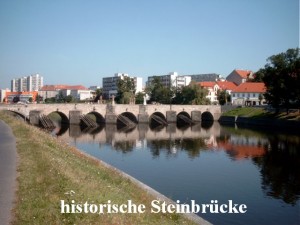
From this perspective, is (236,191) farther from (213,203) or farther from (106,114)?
(106,114)

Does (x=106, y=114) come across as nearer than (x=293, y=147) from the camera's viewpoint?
No

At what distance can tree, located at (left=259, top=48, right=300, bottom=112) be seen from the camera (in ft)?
225

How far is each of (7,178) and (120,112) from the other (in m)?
66.8

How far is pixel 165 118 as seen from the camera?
89.6m

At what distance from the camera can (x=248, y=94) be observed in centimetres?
10888

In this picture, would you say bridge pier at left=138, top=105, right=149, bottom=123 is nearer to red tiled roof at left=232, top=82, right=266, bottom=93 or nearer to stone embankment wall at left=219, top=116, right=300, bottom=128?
stone embankment wall at left=219, top=116, right=300, bottom=128

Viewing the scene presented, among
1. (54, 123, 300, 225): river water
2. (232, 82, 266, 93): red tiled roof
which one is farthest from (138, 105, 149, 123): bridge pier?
(232, 82, 266, 93): red tiled roof

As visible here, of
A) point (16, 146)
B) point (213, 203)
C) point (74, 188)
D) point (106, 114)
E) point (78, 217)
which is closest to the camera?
point (78, 217)

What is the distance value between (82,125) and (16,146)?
49.8 metres

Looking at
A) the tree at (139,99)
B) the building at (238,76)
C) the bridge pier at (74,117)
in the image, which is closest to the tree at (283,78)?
the bridge pier at (74,117)

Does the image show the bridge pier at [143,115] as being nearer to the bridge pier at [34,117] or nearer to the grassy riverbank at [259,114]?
the grassy riverbank at [259,114]

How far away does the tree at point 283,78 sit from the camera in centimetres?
6844

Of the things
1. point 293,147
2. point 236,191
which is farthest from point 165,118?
point 236,191

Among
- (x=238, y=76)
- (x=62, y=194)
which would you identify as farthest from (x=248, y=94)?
(x=62, y=194)
